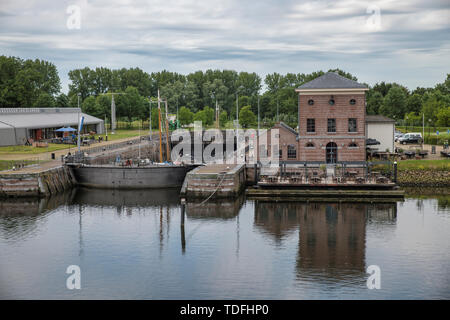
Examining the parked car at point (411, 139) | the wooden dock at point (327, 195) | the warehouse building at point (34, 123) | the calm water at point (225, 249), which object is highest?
the warehouse building at point (34, 123)

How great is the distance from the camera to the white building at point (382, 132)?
5901cm

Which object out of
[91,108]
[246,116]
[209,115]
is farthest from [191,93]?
[91,108]

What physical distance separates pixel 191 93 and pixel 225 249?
324 feet

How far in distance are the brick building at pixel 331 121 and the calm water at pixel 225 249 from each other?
10.4 meters

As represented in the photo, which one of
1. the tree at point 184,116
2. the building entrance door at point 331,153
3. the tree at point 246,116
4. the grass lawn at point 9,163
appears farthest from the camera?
the tree at point 184,116

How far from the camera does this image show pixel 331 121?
54.1 m

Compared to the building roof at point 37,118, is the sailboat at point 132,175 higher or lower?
lower

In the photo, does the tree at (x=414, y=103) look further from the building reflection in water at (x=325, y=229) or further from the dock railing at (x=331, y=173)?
the building reflection in water at (x=325, y=229)

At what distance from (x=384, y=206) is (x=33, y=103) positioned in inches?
3164

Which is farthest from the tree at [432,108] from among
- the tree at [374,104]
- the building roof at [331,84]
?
the building roof at [331,84]

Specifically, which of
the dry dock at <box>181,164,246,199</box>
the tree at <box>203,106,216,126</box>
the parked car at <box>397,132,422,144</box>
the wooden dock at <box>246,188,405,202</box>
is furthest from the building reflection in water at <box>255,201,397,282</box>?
the tree at <box>203,106,216,126</box>

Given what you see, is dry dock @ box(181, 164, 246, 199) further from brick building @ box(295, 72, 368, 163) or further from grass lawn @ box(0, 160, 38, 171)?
grass lawn @ box(0, 160, 38, 171)

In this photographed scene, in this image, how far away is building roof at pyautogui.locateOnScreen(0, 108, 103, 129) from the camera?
70750 mm
